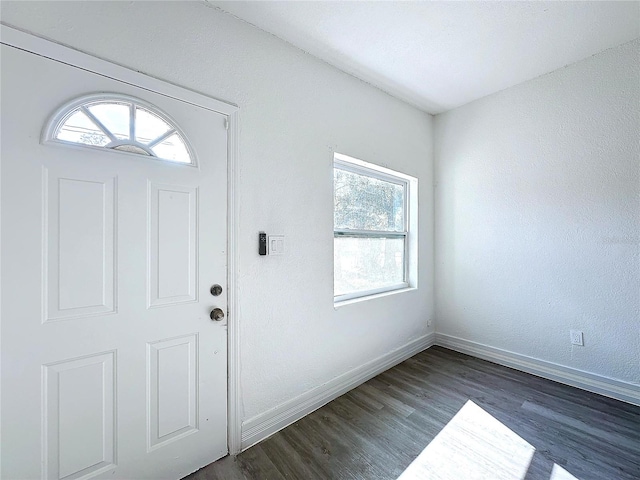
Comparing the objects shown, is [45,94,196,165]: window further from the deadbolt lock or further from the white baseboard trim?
the white baseboard trim

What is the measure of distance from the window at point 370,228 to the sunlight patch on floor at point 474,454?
117cm

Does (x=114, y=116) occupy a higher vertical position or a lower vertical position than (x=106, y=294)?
higher

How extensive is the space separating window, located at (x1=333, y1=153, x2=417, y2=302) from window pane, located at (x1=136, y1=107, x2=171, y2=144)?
1282 millimetres

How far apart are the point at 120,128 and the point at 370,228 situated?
6.73ft

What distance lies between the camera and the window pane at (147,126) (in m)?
1.32

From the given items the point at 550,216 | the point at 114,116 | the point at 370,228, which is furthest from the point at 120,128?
the point at 550,216

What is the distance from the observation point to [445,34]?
72.8 inches

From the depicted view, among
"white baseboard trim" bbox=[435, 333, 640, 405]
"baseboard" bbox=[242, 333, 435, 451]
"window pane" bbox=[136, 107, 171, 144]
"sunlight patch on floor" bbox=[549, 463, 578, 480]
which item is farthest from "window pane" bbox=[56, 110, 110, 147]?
"white baseboard trim" bbox=[435, 333, 640, 405]

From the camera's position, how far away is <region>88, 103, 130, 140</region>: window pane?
1.23m

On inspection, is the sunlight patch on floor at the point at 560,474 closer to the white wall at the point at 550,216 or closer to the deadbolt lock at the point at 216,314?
the white wall at the point at 550,216

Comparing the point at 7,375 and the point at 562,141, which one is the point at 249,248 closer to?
the point at 7,375

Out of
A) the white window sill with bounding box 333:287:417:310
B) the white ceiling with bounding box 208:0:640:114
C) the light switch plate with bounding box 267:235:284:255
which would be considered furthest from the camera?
the white window sill with bounding box 333:287:417:310

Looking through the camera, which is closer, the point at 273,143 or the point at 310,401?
the point at 273,143

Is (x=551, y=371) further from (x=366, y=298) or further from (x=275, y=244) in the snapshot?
(x=275, y=244)
